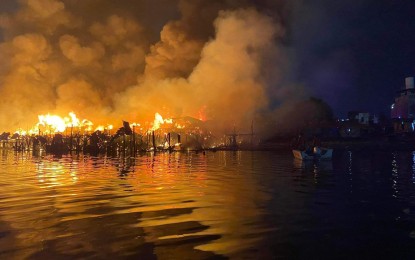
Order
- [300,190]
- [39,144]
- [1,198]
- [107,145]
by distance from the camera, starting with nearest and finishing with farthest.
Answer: [1,198]
[300,190]
[107,145]
[39,144]

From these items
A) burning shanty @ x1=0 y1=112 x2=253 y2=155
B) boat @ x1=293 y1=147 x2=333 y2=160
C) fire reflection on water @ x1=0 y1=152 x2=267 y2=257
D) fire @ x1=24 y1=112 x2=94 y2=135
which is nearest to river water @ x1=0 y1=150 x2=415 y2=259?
fire reflection on water @ x1=0 y1=152 x2=267 y2=257

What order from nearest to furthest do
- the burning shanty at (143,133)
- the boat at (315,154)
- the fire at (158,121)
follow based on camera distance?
the boat at (315,154)
the burning shanty at (143,133)
the fire at (158,121)

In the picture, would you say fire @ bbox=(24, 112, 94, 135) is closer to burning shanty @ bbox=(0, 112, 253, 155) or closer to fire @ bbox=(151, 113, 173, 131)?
burning shanty @ bbox=(0, 112, 253, 155)

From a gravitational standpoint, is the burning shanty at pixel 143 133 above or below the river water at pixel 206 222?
above

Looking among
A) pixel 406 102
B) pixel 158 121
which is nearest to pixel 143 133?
pixel 158 121

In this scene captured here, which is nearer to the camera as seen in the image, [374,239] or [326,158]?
[374,239]

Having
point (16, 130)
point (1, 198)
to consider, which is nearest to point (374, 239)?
point (1, 198)

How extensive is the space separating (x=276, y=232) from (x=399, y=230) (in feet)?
14.8

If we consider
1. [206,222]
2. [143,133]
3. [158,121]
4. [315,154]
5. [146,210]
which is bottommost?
[206,222]

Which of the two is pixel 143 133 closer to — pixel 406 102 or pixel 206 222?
pixel 406 102

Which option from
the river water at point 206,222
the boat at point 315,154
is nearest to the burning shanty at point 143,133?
the boat at point 315,154

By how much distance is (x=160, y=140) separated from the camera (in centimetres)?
13912

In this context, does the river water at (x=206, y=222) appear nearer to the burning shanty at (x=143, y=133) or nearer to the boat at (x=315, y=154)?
the boat at (x=315, y=154)

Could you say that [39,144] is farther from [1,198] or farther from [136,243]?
[136,243]
